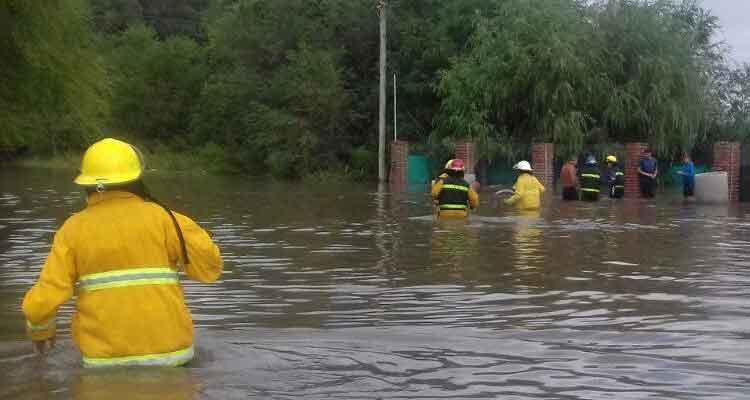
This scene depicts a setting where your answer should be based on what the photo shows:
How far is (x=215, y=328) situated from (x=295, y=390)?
3084 mm

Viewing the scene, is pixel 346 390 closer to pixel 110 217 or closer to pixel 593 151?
pixel 110 217

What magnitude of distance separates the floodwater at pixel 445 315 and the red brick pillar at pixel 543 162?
666 inches

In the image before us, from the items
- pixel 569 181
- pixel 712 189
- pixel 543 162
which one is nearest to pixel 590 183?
pixel 569 181

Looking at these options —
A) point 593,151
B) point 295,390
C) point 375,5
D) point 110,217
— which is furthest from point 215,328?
point 375,5

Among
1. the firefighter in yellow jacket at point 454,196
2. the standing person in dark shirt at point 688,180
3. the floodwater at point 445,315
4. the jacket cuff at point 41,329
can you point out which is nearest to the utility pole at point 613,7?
the standing person in dark shirt at point 688,180

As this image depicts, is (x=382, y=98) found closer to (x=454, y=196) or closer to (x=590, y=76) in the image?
(x=590, y=76)

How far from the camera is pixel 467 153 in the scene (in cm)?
4206

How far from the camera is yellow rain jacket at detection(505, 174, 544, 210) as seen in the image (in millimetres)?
22672

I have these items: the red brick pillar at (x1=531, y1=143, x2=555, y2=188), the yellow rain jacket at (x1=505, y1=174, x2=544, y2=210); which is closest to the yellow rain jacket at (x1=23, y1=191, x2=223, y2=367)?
the yellow rain jacket at (x1=505, y1=174, x2=544, y2=210)

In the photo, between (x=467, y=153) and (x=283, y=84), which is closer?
(x=467, y=153)

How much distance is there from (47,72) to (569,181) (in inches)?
529

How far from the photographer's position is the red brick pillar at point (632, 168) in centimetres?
3759

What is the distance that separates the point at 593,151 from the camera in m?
41.2

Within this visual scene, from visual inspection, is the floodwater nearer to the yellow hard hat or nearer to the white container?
the yellow hard hat
